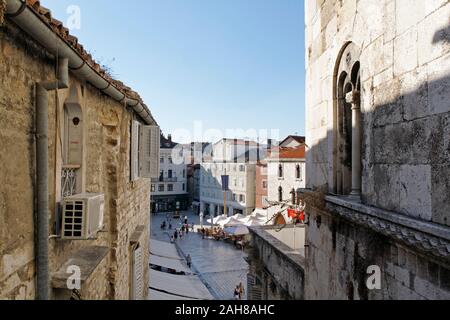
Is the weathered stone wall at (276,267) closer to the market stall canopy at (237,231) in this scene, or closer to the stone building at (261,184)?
the market stall canopy at (237,231)

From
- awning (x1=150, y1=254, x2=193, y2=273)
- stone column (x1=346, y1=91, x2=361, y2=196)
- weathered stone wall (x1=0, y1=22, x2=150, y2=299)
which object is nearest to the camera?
weathered stone wall (x1=0, y1=22, x2=150, y2=299)

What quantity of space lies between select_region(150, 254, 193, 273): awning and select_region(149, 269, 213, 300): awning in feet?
3.40

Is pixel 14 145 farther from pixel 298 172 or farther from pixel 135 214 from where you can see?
pixel 298 172

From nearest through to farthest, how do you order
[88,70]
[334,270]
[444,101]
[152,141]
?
[444,101] → [88,70] → [334,270] → [152,141]

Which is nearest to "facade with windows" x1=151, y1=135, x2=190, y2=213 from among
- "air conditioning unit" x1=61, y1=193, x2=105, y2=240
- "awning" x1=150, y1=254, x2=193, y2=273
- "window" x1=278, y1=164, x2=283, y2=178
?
"window" x1=278, y1=164, x2=283, y2=178

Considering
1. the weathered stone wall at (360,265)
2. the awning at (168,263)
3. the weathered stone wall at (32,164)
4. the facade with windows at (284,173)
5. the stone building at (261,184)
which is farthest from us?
the stone building at (261,184)

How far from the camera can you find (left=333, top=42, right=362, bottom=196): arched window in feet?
14.5

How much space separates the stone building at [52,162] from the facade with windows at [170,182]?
47.7m

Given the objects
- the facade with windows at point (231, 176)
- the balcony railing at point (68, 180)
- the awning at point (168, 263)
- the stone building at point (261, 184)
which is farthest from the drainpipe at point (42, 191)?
the facade with windows at point (231, 176)

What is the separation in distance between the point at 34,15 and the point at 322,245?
4.69 metres

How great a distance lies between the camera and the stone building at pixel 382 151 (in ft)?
9.36

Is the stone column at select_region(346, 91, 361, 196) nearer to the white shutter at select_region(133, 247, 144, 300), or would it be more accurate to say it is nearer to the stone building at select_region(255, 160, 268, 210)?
the white shutter at select_region(133, 247, 144, 300)

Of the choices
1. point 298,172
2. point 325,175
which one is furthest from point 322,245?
point 298,172
